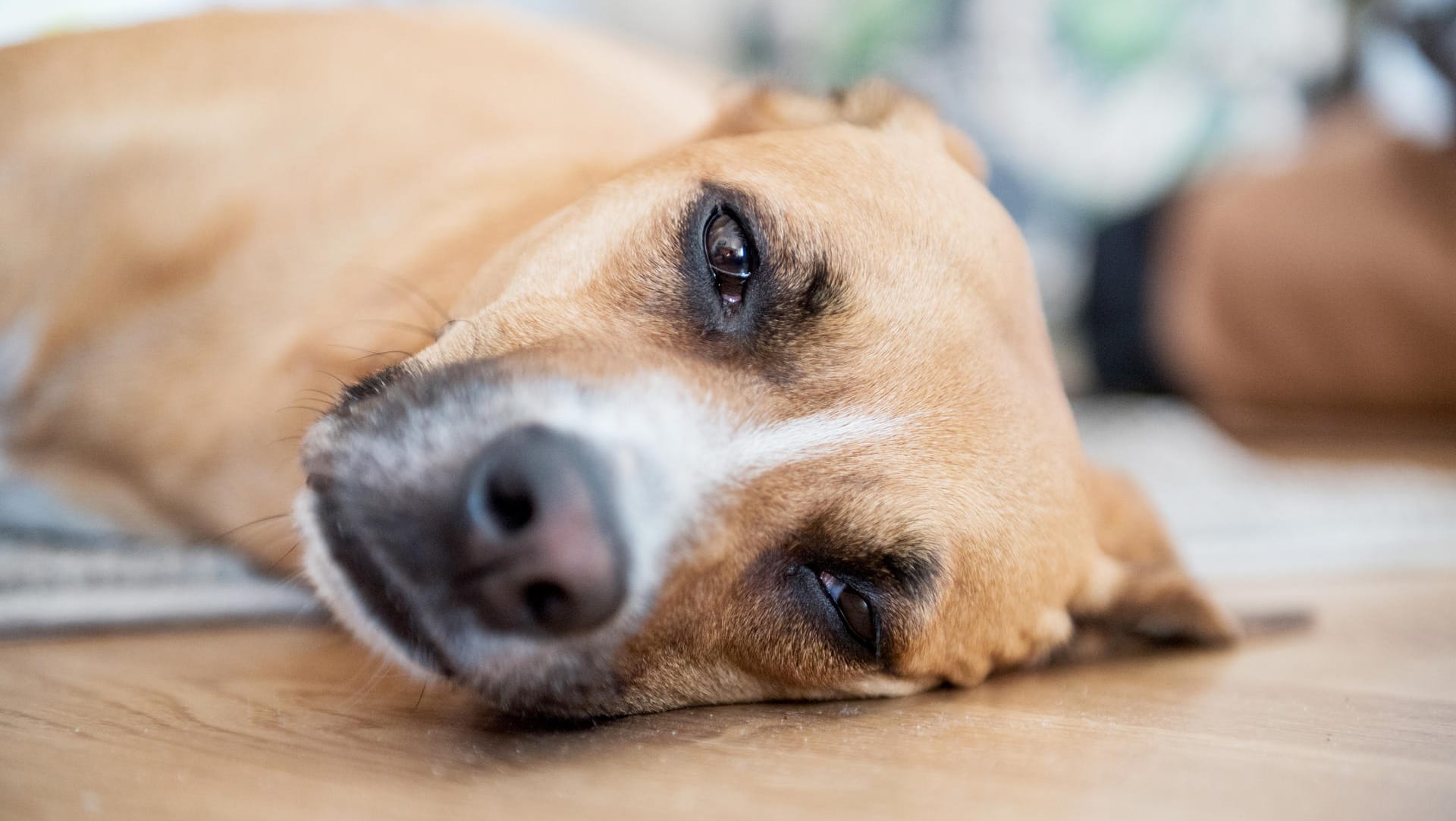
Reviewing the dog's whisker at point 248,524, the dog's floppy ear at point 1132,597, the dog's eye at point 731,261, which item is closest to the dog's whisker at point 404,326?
the dog's whisker at point 248,524

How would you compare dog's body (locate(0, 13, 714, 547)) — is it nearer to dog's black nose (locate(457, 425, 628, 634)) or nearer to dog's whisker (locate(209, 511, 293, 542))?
dog's whisker (locate(209, 511, 293, 542))

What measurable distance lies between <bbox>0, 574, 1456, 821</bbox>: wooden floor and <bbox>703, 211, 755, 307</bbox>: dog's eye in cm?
70

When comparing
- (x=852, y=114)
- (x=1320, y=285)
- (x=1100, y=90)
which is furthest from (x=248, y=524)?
(x=1100, y=90)

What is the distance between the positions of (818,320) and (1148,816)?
91 centimetres

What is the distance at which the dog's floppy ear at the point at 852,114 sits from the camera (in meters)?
2.45

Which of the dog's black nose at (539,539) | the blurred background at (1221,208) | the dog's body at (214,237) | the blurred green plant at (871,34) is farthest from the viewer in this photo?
the blurred green plant at (871,34)

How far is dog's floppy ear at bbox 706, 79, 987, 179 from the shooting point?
245 centimetres

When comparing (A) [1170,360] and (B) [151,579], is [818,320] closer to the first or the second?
(B) [151,579]

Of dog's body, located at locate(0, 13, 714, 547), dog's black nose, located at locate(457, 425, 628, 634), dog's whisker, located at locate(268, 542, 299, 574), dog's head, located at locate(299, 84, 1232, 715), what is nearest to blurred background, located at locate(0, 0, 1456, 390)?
dog's body, located at locate(0, 13, 714, 547)

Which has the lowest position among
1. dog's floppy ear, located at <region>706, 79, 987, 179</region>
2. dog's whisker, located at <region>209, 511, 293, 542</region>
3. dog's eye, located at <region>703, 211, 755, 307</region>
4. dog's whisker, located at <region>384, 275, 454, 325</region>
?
dog's whisker, located at <region>209, 511, 293, 542</region>

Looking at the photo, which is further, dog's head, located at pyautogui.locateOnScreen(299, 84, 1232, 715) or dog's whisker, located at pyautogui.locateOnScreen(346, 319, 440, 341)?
dog's whisker, located at pyautogui.locateOnScreen(346, 319, 440, 341)

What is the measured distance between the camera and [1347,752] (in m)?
1.52

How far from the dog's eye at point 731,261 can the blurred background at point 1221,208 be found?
1793 millimetres

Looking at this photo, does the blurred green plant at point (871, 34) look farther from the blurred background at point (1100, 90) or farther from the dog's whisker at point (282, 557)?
the dog's whisker at point (282, 557)
